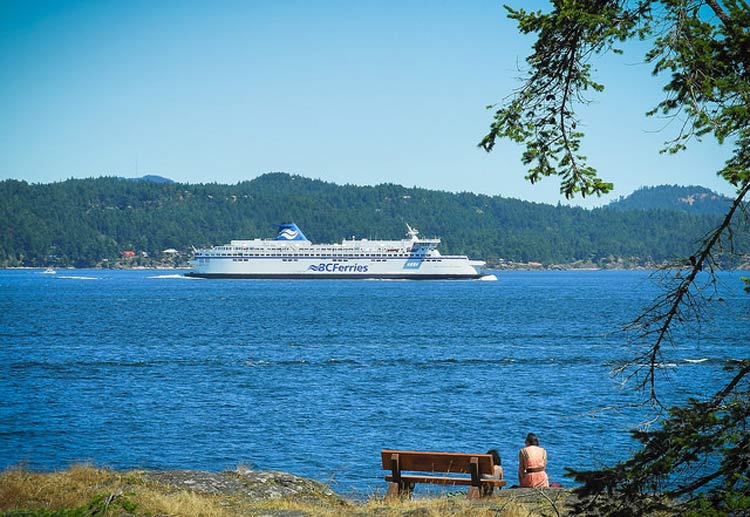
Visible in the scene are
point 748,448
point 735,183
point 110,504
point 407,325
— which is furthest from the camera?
point 407,325

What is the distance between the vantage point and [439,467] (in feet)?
31.3

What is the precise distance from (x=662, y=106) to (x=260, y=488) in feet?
19.5

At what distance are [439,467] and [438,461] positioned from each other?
7cm

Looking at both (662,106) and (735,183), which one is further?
(662,106)

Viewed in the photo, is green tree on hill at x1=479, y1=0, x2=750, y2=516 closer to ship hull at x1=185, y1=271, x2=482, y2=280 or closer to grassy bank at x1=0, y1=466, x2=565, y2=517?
grassy bank at x1=0, y1=466, x2=565, y2=517

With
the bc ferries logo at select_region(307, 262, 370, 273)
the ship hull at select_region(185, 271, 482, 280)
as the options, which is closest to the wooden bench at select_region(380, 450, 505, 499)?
the ship hull at select_region(185, 271, 482, 280)

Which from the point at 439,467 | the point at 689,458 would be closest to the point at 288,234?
the point at 439,467

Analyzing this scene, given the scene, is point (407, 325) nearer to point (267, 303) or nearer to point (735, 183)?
point (267, 303)

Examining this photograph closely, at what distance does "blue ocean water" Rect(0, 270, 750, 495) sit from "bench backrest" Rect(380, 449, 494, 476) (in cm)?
174

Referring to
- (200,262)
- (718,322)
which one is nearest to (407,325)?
(718,322)

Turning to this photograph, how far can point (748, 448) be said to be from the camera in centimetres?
505

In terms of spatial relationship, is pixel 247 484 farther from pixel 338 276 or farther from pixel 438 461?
pixel 338 276

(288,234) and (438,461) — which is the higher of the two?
(288,234)

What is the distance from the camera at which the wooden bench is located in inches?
368
